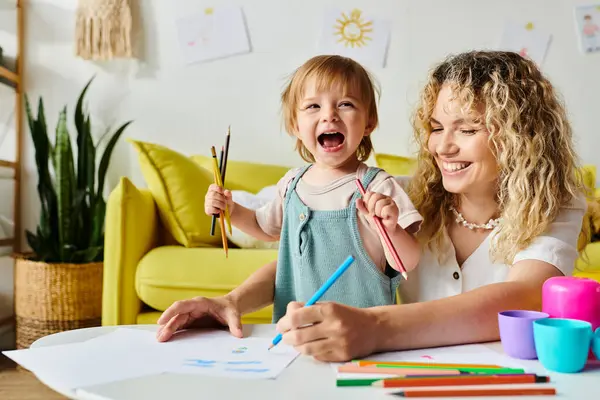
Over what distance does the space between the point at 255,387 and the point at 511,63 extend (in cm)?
81

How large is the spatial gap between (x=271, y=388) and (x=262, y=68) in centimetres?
274

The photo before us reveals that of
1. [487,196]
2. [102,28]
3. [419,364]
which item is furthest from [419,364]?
[102,28]

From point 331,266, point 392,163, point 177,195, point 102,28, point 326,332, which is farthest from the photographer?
point 102,28

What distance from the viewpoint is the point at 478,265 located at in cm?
116

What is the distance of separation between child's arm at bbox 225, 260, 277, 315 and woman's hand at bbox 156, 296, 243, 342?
0.19 feet

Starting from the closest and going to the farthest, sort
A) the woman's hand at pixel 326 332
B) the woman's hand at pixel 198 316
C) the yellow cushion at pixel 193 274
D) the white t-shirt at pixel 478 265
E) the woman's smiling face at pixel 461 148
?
the woman's hand at pixel 326 332 → the woman's hand at pixel 198 316 → the white t-shirt at pixel 478 265 → the woman's smiling face at pixel 461 148 → the yellow cushion at pixel 193 274

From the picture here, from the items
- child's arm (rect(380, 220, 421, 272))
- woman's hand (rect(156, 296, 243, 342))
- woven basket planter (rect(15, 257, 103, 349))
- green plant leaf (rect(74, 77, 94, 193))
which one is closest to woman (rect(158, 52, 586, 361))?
woman's hand (rect(156, 296, 243, 342))

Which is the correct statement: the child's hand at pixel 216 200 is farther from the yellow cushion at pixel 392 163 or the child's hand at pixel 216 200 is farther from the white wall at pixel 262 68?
the white wall at pixel 262 68

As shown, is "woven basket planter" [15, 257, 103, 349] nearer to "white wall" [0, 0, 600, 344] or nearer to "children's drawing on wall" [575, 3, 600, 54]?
"white wall" [0, 0, 600, 344]

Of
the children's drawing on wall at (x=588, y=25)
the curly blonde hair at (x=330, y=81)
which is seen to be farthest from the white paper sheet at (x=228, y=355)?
the children's drawing on wall at (x=588, y=25)

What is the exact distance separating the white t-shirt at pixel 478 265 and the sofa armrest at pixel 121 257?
1.26m

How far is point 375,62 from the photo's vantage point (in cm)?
320

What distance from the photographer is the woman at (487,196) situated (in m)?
0.90

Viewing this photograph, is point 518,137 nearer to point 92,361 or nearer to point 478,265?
point 478,265
